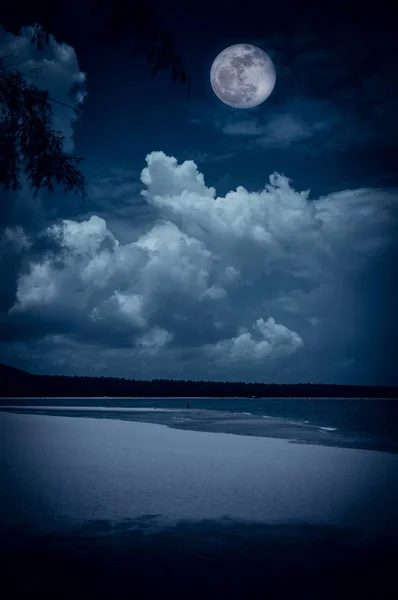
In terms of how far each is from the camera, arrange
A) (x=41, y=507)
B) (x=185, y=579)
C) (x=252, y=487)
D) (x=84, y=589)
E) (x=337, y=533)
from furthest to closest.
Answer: (x=252, y=487) < (x=41, y=507) < (x=337, y=533) < (x=185, y=579) < (x=84, y=589)

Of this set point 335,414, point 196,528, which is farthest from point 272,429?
point 335,414

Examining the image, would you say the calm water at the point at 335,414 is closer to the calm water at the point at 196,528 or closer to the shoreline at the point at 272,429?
the shoreline at the point at 272,429

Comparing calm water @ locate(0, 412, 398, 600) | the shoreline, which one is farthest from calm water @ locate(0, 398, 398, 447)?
Answer: calm water @ locate(0, 412, 398, 600)

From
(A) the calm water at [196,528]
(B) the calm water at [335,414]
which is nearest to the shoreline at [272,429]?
(B) the calm water at [335,414]

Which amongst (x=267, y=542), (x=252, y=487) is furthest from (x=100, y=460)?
(x=267, y=542)

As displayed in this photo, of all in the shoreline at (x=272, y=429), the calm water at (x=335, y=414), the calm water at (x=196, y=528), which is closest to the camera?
the calm water at (x=196, y=528)

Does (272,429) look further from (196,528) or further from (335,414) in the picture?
(335,414)

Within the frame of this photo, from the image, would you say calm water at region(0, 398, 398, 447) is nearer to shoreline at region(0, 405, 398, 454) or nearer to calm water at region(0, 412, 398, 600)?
shoreline at region(0, 405, 398, 454)

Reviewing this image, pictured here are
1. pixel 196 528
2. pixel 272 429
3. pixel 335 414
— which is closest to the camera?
pixel 196 528

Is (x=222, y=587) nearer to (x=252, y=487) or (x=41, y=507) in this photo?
(x=41, y=507)

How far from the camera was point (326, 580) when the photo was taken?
643 centimetres

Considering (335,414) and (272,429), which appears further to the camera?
(335,414)

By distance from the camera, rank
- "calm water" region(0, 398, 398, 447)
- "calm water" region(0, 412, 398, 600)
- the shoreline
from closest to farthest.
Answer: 1. "calm water" region(0, 412, 398, 600)
2. the shoreline
3. "calm water" region(0, 398, 398, 447)

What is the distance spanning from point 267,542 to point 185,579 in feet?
7.24
